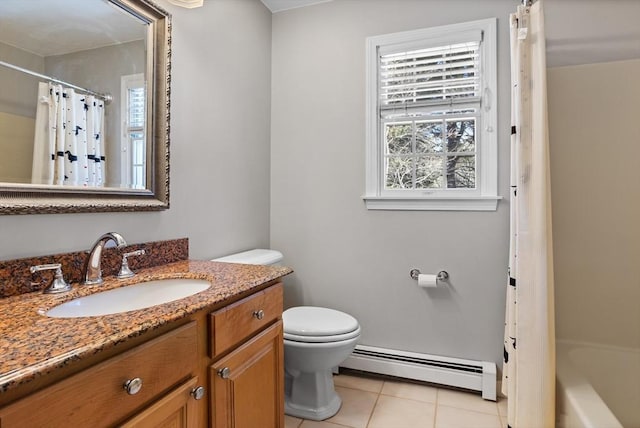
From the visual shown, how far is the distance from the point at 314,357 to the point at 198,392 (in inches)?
33.5

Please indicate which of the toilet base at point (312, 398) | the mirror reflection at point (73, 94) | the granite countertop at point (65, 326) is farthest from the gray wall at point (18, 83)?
the toilet base at point (312, 398)

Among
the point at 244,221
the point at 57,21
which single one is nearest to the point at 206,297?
the point at 57,21

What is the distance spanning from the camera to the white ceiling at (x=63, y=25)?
3.44 feet

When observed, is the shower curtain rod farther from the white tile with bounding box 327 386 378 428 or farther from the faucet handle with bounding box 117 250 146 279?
the white tile with bounding box 327 386 378 428

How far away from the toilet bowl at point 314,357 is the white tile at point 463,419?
20.5 inches

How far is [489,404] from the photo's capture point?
6.15 ft

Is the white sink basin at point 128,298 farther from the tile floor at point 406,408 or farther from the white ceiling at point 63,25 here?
the tile floor at point 406,408

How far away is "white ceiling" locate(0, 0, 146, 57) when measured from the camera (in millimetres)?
1048

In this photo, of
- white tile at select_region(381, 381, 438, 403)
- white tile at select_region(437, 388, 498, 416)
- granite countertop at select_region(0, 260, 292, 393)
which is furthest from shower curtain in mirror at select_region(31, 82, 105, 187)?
white tile at select_region(437, 388, 498, 416)

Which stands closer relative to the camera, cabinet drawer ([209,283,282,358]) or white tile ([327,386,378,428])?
cabinet drawer ([209,283,282,358])

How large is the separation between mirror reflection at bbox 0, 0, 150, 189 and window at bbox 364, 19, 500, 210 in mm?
1326

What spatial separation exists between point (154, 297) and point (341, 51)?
6.00ft

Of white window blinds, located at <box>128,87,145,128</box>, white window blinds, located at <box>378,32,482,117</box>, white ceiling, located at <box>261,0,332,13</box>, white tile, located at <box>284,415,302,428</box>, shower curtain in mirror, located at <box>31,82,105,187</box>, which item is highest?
white ceiling, located at <box>261,0,332,13</box>

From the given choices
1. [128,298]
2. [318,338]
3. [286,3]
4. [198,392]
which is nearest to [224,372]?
[198,392]
